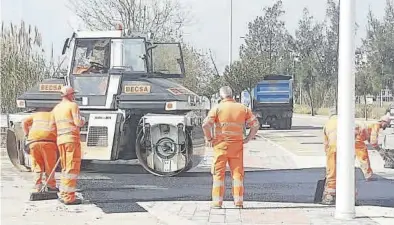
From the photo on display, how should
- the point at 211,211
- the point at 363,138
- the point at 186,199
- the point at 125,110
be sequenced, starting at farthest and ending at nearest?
the point at 125,110
the point at 363,138
the point at 186,199
the point at 211,211

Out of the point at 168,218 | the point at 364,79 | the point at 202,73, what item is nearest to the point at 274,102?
the point at 202,73

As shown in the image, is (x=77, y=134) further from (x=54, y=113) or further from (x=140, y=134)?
(x=140, y=134)

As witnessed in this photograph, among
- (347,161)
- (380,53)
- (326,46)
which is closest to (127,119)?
(347,161)

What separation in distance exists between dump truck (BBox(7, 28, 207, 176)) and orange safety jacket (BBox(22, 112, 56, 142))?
155 centimetres

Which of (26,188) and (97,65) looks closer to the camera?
(26,188)

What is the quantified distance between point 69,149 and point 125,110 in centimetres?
301

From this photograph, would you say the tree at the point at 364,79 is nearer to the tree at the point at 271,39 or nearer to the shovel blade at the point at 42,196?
the tree at the point at 271,39

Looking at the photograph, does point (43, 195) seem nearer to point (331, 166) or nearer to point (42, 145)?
point (42, 145)

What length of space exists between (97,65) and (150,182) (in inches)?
105

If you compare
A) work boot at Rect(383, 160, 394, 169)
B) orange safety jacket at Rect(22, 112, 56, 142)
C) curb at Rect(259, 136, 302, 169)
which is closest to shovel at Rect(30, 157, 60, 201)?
orange safety jacket at Rect(22, 112, 56, 142)

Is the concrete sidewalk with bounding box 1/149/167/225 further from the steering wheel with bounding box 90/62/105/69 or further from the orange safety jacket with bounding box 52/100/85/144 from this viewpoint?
the steering wheel with bounding box 90/62/105/69

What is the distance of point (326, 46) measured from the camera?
46969 millimetres

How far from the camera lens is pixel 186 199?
38.0 ft

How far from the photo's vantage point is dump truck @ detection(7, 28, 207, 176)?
42.8 feet
